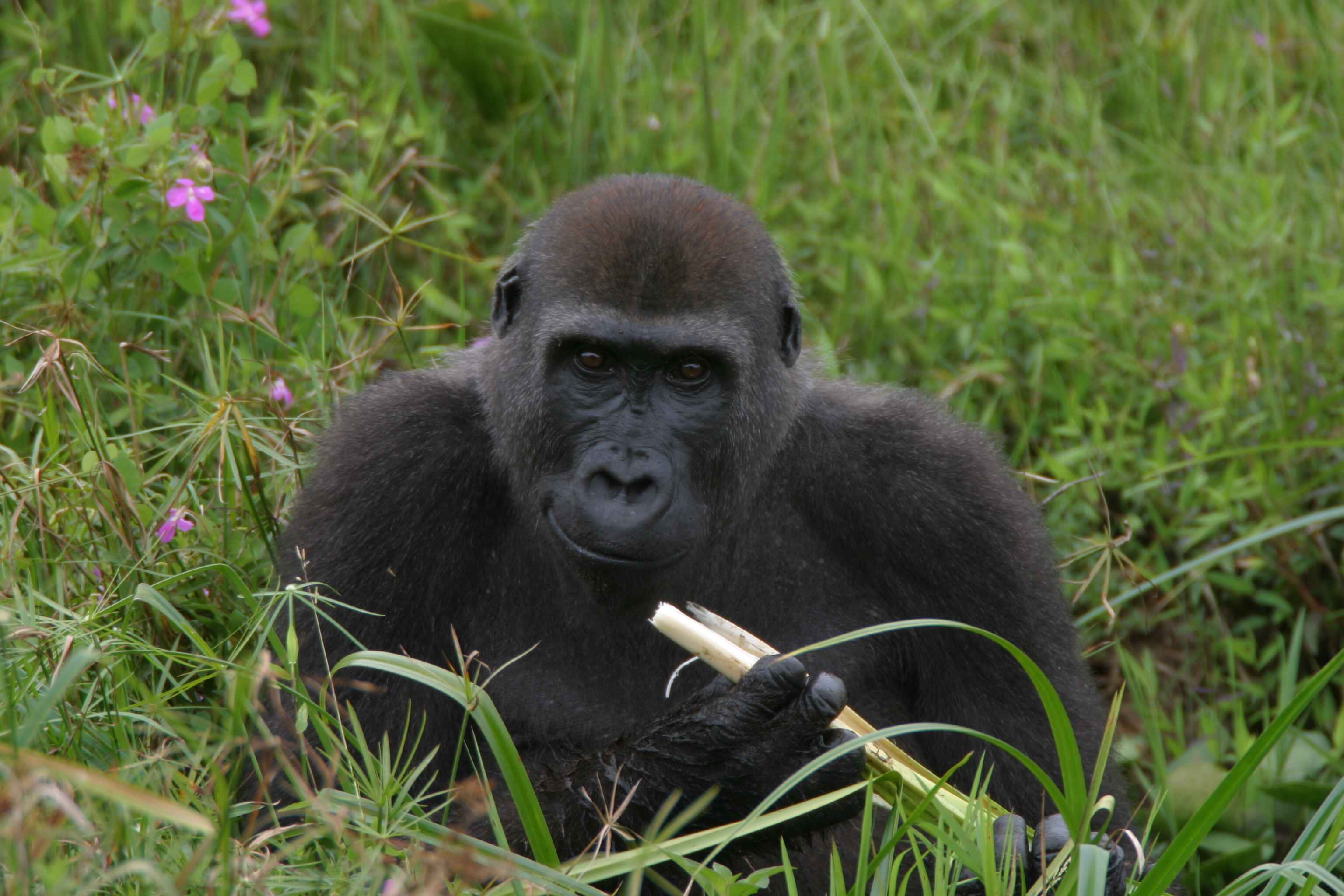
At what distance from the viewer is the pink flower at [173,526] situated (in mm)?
3270

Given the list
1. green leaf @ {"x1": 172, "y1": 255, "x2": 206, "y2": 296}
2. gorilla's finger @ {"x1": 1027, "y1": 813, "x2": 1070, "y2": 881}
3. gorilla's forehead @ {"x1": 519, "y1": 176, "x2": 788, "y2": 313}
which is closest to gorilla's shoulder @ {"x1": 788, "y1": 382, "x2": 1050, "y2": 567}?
gorilla's forehead @ {"x1": 519, "y1": 176, "x2": 788, "y2": 313}

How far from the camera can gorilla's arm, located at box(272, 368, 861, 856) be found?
9.82 feet

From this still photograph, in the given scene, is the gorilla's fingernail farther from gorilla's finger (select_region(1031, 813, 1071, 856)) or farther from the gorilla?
gorilla's finger (select_region(1031, 813, 1071, 856))

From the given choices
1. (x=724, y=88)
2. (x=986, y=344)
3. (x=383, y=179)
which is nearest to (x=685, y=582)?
(x=383, y=179)

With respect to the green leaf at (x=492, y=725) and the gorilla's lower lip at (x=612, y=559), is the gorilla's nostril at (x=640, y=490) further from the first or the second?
the green leaf at (x=492, y=725)

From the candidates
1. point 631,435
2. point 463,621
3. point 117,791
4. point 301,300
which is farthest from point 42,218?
point 117,791

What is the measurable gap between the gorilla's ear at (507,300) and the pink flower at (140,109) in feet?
3.97

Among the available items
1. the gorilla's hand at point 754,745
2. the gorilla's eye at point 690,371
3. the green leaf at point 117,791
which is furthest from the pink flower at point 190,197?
the green leaf at point 117,791

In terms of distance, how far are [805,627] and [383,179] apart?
6.35 feet

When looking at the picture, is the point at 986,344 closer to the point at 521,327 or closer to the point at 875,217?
the point at 875,217

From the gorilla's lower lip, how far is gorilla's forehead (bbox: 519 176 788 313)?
54 cm

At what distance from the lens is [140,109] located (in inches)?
162

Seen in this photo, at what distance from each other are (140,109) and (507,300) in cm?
140

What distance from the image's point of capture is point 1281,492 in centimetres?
457
